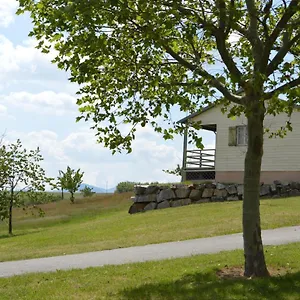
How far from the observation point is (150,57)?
8852 mm

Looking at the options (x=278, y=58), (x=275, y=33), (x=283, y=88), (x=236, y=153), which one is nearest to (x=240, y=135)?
(x=236, y=153)

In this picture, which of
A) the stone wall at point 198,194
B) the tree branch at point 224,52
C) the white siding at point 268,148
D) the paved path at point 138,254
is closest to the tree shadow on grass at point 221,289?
the tree branch at point 224,52

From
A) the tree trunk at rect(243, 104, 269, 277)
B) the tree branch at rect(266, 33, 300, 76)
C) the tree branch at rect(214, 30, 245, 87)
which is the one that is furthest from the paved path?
the tree branch at rect(266, 33, 300, 76)

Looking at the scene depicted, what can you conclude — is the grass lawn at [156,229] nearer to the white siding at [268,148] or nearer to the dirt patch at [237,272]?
the white siding at [268,148]

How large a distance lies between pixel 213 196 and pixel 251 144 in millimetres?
17868

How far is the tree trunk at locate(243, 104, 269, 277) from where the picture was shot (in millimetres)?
8766

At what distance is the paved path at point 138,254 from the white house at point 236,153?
1251 cm

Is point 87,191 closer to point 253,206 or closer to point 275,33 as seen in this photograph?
point 253,206

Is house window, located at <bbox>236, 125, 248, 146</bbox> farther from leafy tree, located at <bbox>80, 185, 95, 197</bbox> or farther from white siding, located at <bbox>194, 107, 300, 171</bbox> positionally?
leafy tree, located at <bbox>80, 185, 95, 197</bbox>

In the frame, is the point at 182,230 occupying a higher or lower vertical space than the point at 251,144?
lower

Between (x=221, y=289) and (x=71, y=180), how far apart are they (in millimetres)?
42789

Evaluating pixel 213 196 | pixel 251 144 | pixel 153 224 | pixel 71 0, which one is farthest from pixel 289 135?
pixel 71 0

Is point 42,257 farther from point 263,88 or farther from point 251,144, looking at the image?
point 263,88

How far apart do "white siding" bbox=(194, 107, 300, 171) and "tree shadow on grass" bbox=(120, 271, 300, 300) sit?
58.2ft
